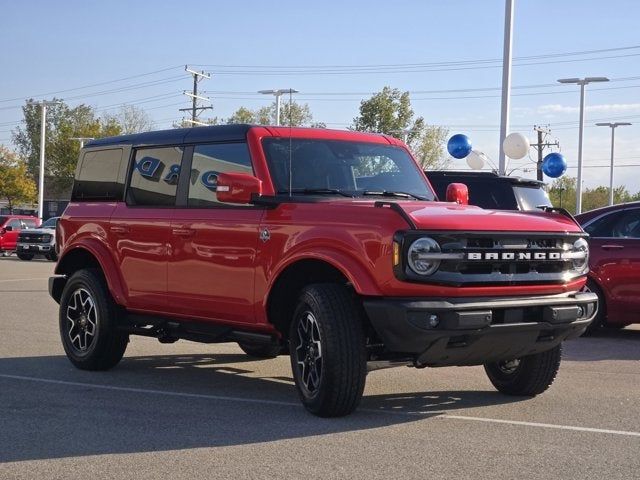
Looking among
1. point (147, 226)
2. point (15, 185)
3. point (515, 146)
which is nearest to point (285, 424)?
point (147, 226)

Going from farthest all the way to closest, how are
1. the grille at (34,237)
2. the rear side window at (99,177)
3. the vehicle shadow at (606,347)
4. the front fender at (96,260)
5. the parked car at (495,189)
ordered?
the grille at (34,237) → the parked car at (495,189) → the vehicle shadow at (606,347) → the rear side window at (99,177) → the front fender at (96,260)

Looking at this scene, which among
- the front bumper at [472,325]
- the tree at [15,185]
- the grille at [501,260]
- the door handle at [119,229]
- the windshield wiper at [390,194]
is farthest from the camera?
the tree at [15,185]

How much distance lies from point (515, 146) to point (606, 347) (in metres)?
12.3

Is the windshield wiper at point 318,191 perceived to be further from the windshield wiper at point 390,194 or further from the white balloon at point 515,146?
the white balloon at point 515,146

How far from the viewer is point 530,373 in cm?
734

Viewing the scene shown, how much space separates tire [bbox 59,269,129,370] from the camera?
845 centimetres

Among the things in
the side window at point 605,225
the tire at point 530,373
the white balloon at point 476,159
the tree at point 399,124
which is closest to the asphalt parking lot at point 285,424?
the tire at point 530,373

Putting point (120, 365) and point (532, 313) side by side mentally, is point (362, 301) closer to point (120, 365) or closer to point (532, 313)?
point (532, 313)

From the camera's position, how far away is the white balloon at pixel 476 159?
2636 cm

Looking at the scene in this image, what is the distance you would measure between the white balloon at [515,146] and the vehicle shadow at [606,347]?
410 inches

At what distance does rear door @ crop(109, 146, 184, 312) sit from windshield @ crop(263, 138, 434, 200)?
3.57 feet

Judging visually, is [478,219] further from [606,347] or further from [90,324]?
[606,347]

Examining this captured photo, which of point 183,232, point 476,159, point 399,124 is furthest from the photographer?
point 399,124

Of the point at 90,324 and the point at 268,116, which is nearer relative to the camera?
the point at 90,324
